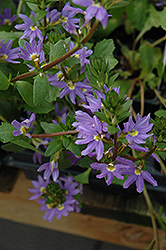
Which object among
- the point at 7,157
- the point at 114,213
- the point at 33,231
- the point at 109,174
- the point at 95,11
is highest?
the point at 95,11

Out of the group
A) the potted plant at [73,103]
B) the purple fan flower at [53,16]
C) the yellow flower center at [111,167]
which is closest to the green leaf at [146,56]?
the potted plant at [73,103]

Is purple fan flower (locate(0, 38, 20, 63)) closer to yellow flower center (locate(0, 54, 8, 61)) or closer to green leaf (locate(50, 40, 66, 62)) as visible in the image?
yellow flower center (locate(0, 54, 8, 61))

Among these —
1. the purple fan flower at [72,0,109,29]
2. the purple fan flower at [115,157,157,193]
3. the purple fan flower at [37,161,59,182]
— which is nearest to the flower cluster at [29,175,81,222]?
the purple fan flower at [37,161,59,182]

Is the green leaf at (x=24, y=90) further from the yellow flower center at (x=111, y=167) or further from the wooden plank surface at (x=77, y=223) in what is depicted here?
the wooden plank surface at (x=77, y=223)

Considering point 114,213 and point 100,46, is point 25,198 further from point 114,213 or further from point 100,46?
point 100,46

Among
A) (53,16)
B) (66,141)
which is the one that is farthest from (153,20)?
(66,141)

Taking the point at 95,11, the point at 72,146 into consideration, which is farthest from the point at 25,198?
the point at 95,11

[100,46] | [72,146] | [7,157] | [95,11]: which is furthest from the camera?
[7,157]

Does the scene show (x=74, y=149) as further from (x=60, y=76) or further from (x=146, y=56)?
(x=146, y=56)
